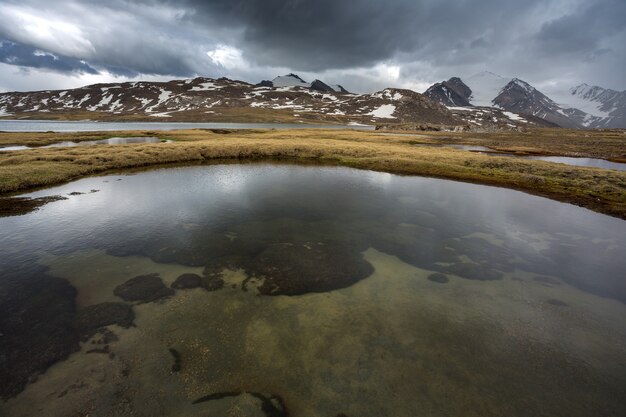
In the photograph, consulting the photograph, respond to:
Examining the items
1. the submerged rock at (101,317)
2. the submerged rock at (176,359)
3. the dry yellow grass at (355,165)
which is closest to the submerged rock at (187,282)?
the submerged rock at (101,317)

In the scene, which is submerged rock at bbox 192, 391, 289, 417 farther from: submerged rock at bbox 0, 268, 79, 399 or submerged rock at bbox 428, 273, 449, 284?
submerged rock at bbox 428, 273, 449, 284

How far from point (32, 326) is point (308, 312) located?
12.0 meters

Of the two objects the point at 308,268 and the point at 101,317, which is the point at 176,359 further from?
A: the point at 308,268

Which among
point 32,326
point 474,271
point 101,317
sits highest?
point 474,271

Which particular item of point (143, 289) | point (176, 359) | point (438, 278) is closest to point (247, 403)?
point (176, 359)

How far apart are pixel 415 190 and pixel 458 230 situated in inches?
503

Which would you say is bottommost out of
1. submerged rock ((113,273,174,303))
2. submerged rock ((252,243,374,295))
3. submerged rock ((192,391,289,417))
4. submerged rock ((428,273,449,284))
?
submerged rock ((113,273,174,303))

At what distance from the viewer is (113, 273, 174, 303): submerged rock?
1576cm

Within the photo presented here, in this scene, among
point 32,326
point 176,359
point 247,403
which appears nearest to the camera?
point 247,403

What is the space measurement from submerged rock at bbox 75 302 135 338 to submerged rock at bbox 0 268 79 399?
1.17 feet

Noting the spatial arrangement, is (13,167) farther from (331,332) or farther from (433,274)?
(433,274)

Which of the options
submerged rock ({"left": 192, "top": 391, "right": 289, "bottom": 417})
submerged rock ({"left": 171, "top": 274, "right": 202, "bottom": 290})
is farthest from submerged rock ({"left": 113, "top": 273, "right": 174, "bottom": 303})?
submerged rock ({"left": 192, "top": 391, "right": 289, "bottom": 417})

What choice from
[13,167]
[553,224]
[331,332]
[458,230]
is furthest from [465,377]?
[13,167]

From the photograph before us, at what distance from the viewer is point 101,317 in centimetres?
1422
